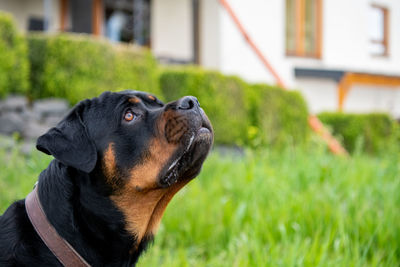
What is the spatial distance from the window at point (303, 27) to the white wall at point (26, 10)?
6.65 m

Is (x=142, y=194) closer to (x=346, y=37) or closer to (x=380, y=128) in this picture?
(x=380, y=128)

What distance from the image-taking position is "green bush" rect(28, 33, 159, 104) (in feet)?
18.8

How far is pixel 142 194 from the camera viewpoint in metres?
2.18

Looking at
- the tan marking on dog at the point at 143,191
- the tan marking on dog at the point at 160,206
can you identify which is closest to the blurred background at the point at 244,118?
the tan marking on dog at the point at 160,206

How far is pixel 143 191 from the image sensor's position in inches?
84.9

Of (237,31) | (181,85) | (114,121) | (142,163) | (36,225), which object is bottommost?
(36,225)

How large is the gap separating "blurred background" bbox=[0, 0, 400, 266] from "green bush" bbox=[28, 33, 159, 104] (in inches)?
0.6

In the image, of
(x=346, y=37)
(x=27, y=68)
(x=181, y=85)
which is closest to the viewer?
(x=27, y=68)

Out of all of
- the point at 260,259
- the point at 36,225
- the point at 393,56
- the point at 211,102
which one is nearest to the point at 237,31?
the point at 211,102

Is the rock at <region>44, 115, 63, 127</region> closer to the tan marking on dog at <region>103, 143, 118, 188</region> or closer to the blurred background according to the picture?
the blurred background

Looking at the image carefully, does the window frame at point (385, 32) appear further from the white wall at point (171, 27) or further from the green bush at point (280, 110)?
the green bush at point (280, 110)

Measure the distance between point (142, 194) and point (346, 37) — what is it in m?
12.8

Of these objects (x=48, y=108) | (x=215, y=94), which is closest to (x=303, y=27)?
(x=215, y=94)

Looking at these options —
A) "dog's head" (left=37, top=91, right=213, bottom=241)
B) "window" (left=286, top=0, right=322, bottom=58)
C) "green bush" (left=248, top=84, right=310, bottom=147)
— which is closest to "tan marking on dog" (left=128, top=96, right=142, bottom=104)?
"dog's head" (left=37, top=91, right=213, bottom=241)
